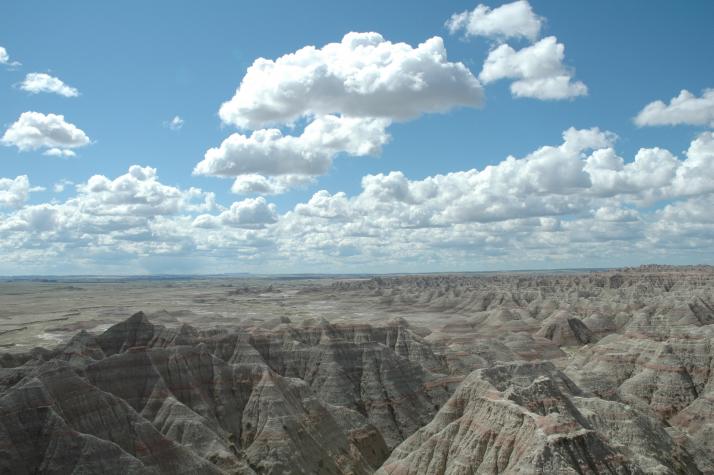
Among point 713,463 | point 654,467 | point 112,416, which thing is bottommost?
point 713,463

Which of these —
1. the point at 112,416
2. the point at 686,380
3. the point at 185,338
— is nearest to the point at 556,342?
the point at 686,380

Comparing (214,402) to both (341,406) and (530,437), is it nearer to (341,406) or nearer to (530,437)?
(341,406)

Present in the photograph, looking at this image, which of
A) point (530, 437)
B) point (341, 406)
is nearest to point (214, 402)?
point (341, 406)

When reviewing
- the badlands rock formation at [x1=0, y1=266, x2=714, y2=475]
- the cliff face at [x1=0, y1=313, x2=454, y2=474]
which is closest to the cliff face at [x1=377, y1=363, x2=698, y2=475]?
the badlands rock formation at [x1=0, y1=266, x2=714, y2=475]

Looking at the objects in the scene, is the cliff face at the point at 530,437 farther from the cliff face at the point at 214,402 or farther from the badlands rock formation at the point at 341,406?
the cliff face at the point at 214,402

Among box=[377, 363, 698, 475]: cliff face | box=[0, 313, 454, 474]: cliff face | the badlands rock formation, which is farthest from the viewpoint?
box=[0, 313, 454, 474]: cliff face

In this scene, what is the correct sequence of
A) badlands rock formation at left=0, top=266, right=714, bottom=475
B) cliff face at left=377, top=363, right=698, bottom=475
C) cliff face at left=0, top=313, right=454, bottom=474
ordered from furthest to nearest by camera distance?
cliff face at left=0, top=313, right=454, bottom=474 → badlands rock formation at left=0, top=266, right=714, bottom=475 → cliff face at left=377, top=363, right=698, bottom=475

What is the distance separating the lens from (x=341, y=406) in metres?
61.8

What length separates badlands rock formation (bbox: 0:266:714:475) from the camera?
121 feet

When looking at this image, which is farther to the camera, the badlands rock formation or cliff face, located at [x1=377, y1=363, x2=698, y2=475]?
the badlands rock formation

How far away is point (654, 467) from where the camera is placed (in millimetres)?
40219

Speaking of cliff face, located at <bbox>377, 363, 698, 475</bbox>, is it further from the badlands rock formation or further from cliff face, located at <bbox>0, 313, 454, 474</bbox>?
cliff face, located at <bbox>0, 313, 454, 474</bbox>

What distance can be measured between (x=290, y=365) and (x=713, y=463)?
45998 millimetres

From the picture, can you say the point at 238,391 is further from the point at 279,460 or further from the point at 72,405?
the point at 72,405
